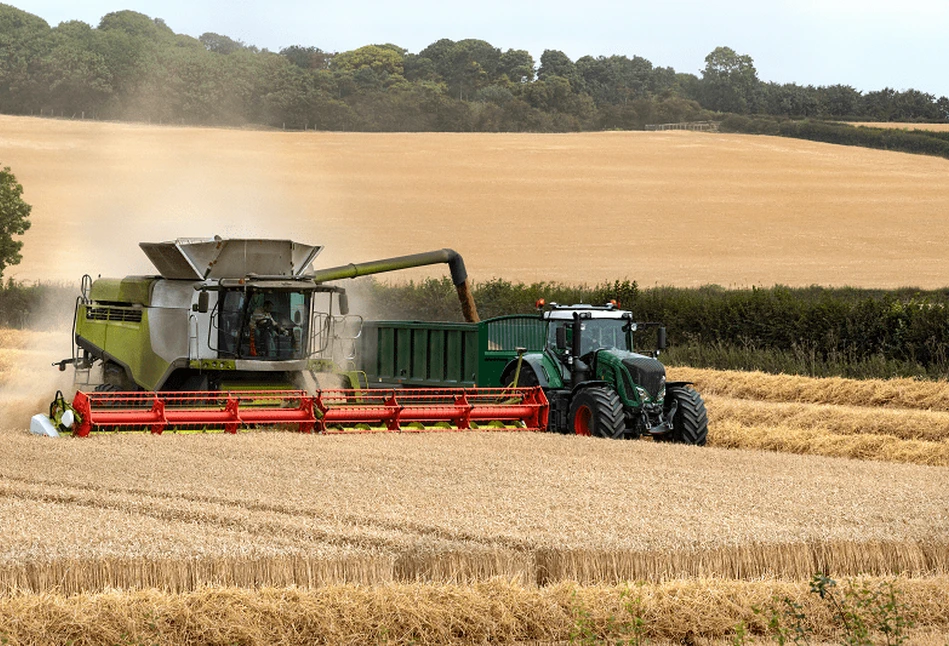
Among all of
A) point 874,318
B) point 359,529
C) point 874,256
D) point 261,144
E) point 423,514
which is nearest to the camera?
point 359,529

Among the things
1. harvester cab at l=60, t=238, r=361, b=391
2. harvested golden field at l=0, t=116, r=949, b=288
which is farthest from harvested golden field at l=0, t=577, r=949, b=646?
harvested golden field at l=0, t=116, r=949, b=288

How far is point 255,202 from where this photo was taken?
89.7ft

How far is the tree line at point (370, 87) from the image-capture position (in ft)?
170

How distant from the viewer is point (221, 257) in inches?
730

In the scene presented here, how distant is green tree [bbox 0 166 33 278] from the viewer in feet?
148

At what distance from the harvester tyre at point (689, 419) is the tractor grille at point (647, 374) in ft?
1.09

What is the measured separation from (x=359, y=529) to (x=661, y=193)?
176 ft

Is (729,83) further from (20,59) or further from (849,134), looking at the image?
(20,59)

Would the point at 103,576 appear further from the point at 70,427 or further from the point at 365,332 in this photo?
the point at 365,332

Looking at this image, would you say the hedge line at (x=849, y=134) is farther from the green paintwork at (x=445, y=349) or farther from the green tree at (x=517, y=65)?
the green paintwork at (x=445, y=349)

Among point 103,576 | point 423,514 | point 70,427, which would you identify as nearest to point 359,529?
point 423,514

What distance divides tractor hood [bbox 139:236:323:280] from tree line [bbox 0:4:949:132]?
21.8 metres

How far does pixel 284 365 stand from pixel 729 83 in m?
90.2

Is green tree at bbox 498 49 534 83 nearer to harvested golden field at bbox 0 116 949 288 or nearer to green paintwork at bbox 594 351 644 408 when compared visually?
harvested golden field at bbox 0 116 949 288
